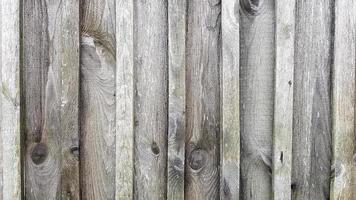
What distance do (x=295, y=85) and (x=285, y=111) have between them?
0.11 metres

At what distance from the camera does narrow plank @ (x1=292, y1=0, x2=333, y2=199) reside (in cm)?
190

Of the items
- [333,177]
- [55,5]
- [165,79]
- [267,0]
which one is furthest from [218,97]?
[55,5]

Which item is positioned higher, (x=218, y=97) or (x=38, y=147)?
(x=218, y=97)

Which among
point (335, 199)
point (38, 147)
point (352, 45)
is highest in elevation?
point (352, 45)

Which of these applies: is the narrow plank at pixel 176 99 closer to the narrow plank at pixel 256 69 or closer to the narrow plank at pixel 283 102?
the narrow plank at pixel 256 69

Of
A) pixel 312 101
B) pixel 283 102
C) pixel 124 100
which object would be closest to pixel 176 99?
pixel 124 100

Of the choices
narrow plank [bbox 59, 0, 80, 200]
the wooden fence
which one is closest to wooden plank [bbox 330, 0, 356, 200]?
the wooden fence

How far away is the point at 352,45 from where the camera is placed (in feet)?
6.20

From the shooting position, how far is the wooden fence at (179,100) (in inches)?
73.5

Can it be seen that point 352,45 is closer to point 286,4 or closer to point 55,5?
point 286,4

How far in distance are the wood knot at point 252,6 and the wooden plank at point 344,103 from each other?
0.98ft

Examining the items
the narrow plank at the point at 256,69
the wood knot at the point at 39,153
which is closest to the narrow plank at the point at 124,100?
the wood knot at the point at 39,153

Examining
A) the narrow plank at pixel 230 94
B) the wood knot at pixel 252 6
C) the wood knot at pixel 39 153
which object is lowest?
the wood knot at pixel 39 153

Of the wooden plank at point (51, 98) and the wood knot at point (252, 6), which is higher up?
the wood knot at point (252, 6)
